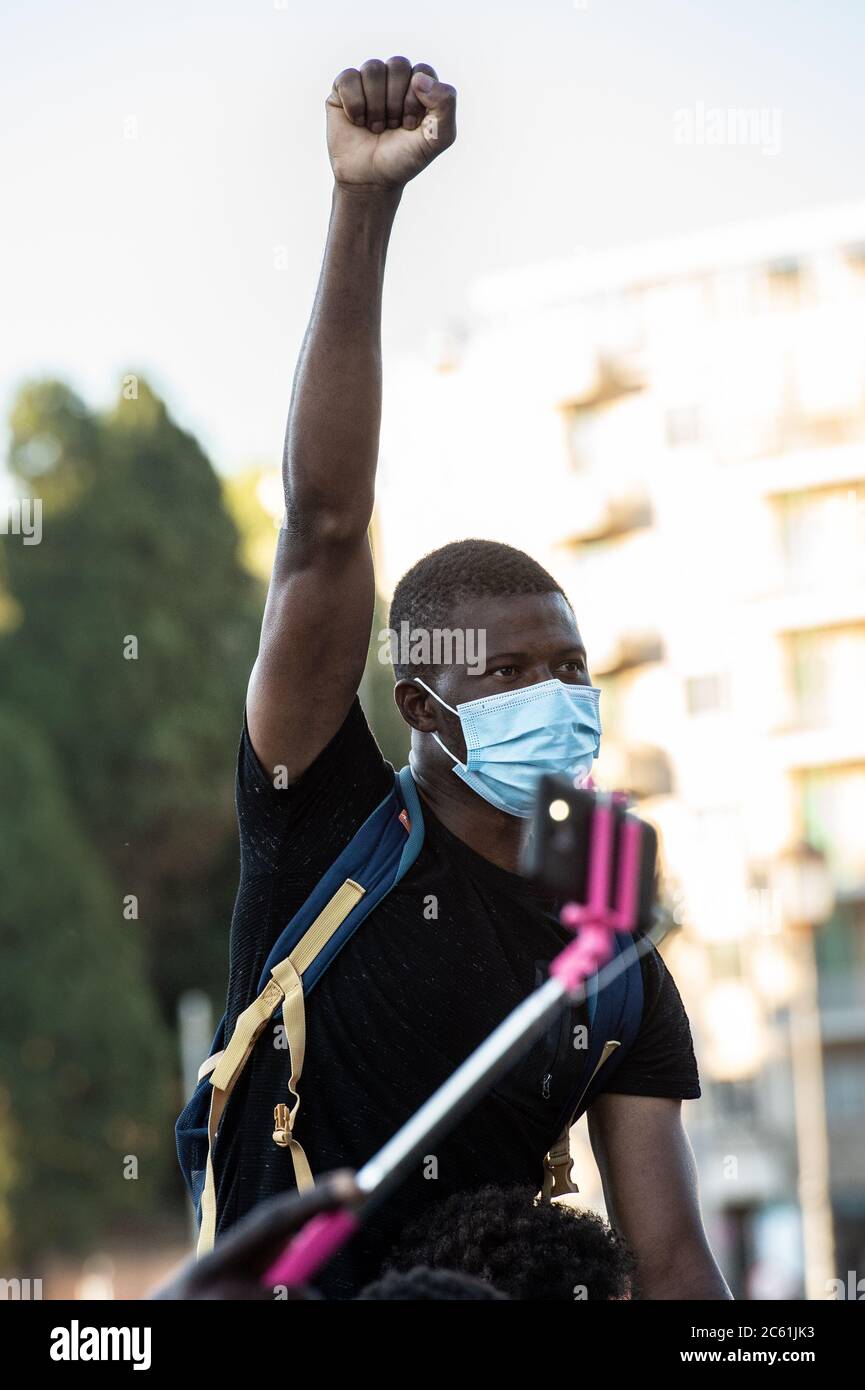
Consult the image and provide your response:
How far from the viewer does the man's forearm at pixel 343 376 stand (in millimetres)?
3062

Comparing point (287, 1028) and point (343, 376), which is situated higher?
point (343, 376)

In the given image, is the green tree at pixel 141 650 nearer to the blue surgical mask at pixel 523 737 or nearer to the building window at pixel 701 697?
the building window at pixel 701 697

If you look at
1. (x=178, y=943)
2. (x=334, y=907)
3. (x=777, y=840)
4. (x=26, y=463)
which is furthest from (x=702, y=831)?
(x=334, y=907)

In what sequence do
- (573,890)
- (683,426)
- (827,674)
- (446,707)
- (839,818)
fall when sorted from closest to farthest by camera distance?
1. (573,890)
2. (446,707)
3. (839,818)
4. (827,674)
5. (683,426)

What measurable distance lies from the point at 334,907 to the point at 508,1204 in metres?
0.59

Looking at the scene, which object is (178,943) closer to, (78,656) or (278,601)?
(78,656)

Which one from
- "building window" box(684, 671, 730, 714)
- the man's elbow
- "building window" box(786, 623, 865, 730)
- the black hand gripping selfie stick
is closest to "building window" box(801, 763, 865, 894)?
"building window" box(786, 623, 865, 730)

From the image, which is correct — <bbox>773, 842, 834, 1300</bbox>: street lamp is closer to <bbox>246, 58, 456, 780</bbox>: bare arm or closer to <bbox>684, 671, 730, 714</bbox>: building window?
<bbox>684, 671, 730, 714</bbox>: building window

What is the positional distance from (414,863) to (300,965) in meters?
0.31

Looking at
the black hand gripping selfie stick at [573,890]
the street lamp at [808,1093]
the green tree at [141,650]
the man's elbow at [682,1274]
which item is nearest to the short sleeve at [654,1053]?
the man's elbow at [682,1274]

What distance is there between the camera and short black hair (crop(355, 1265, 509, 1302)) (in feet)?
7.30

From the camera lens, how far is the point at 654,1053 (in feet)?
11.6

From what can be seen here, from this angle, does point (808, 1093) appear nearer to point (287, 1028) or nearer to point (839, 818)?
point (839, 818)

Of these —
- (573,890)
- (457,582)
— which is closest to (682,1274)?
(457,582)
